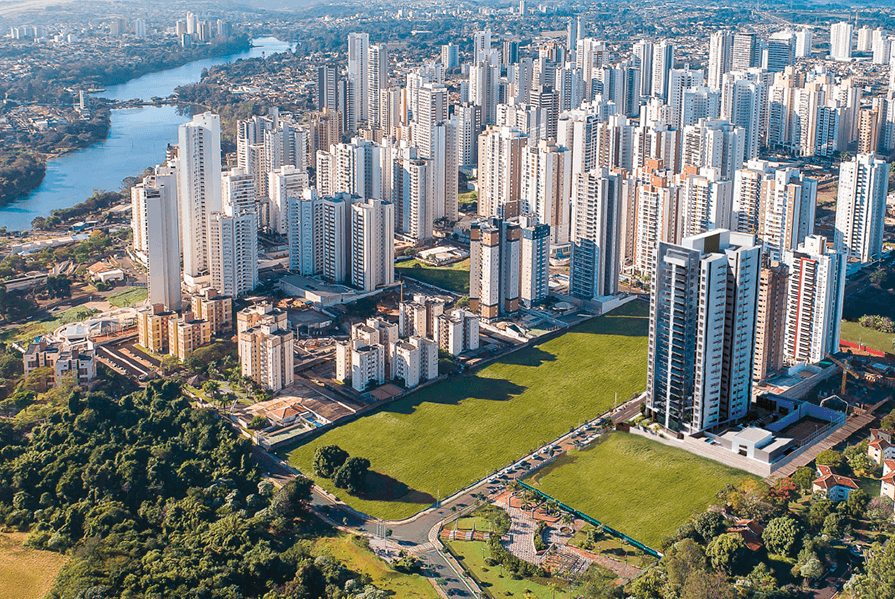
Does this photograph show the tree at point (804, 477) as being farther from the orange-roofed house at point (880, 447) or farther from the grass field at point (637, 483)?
the orange-roofed house at point (880, 447)

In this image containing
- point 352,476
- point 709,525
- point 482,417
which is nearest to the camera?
point 709,525

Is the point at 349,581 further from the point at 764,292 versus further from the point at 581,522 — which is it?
the point at 764,292

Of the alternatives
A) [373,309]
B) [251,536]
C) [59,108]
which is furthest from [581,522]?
[59,108]

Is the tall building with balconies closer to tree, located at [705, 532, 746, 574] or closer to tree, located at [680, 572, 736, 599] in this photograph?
tree, located at [705, 532, 746, 574]

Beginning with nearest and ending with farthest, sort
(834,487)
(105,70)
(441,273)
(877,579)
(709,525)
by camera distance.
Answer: (877,579) < (709,525) < (834,487) < (441,273) < (105,70)

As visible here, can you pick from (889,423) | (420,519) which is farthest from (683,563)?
(889,423)

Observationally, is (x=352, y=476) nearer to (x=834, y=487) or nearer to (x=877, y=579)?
(x=834, y=487)

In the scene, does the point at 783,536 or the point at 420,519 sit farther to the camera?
the point at 420,519

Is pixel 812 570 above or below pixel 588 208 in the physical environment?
below
